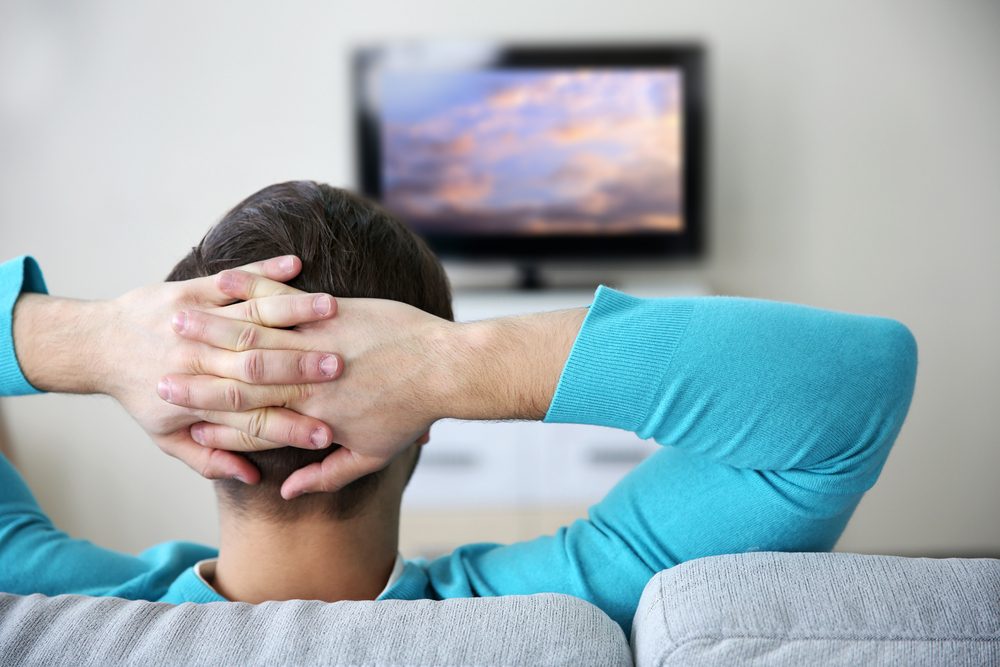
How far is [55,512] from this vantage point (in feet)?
11.5

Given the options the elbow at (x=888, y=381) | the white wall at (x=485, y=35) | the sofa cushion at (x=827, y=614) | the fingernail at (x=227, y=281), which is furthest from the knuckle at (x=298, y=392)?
the white wall at (x=485, y=35)

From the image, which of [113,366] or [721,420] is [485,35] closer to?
[113,366]

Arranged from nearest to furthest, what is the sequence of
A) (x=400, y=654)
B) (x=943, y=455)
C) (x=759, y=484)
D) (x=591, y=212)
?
(x=400, y=654) → (x=759, y=484) → (x=591, y=212) → (x=943, y=455)

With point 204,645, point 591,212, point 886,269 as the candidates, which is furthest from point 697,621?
point 886,269

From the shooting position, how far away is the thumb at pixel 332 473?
834mm

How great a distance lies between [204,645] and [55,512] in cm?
332

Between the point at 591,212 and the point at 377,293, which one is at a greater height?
the point at 377,293

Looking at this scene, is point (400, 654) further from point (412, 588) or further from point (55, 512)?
point (55, 512)

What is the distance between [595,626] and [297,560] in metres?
0.38

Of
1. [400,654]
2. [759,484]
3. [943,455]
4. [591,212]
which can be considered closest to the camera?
[400,654]

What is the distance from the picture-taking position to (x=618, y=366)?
768mm

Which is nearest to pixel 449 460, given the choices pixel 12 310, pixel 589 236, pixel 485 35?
pixel 589 236

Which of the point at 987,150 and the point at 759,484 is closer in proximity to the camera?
the point at 759,484

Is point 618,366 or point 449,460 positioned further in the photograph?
point 449,460
